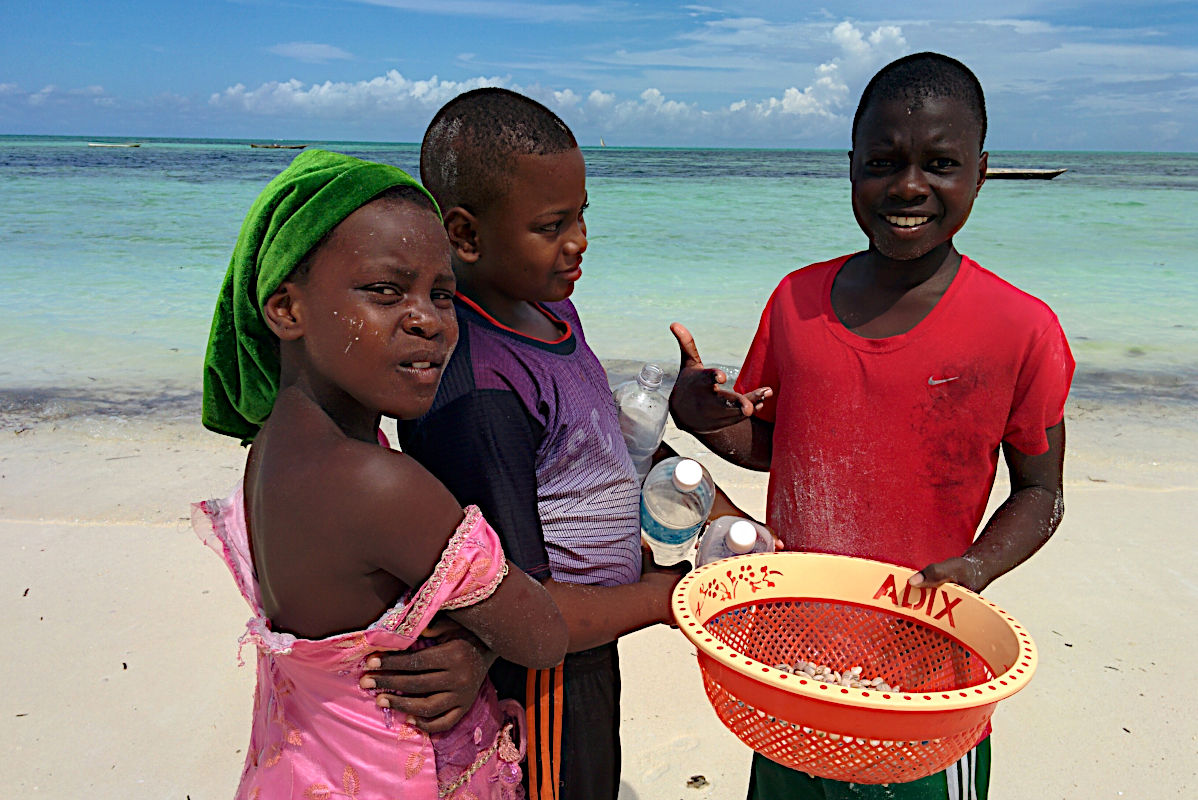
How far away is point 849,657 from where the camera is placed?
216cm

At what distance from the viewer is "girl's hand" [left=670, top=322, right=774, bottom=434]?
2.29 meters

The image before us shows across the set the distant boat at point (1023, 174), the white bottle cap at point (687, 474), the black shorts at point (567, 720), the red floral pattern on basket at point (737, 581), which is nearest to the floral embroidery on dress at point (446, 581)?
the black shorts at point (567, 720)

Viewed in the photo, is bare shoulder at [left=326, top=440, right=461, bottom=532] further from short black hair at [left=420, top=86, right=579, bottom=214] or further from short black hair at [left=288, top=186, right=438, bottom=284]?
short black hair at [left=420, top=86, right=579, bottom=214]

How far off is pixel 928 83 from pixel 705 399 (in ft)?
2.99

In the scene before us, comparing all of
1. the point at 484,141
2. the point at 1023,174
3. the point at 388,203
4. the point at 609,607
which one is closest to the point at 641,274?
the point at 484,141

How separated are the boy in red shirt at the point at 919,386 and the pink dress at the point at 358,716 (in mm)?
822

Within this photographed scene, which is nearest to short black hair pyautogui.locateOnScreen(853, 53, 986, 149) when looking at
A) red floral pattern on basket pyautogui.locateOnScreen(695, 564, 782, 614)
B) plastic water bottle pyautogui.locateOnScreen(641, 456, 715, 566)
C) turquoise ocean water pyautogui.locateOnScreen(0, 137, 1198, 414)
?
plastic water bottle pyautogui.locateOnScreen(641, 456, 715, 566)

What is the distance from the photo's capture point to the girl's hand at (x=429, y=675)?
1.62 m

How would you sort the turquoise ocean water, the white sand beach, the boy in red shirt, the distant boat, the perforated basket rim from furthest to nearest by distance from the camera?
the distant boat, the turquoise ocean water, the white sand beach, the boy in red shirt, the perforated basket rim

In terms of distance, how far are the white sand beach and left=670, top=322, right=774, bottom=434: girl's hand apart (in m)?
1.51

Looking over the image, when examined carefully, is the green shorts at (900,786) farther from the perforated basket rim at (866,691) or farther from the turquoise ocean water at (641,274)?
the turquoise ocean water at (641,274)

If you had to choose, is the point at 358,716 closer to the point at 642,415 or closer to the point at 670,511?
the point at 670,511

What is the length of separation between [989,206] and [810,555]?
2904cm

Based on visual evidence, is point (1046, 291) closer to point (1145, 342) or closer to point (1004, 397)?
point (1145, 342)
